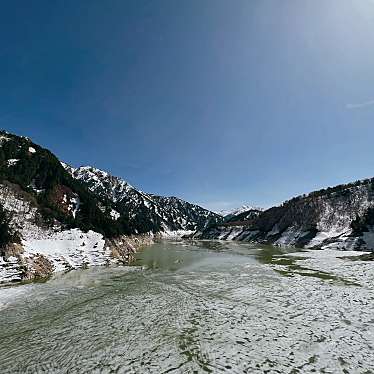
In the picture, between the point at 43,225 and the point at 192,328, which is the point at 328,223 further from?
the point at 192,328

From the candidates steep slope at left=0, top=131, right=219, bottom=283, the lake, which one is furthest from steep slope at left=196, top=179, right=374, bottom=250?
the lake

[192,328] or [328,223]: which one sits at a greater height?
[328,223]

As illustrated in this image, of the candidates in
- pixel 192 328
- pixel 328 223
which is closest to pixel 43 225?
pixel 192 328

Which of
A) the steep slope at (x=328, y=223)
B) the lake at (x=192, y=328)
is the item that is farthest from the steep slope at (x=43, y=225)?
the steep slope at (x=328, y=223)

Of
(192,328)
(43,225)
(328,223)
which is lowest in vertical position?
(192,328)

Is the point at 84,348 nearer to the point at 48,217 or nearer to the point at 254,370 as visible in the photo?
the point at 254,370

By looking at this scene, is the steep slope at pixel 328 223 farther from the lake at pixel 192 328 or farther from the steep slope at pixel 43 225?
the lake at pixel 192 328

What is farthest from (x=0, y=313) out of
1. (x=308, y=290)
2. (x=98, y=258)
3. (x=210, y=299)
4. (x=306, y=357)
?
(x=98, y=258)

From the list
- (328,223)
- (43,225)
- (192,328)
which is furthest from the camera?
(328,223)

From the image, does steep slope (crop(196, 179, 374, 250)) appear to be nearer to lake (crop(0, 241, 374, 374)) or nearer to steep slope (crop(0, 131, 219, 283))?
steep slope (crop(0, 131, 219, 283))
